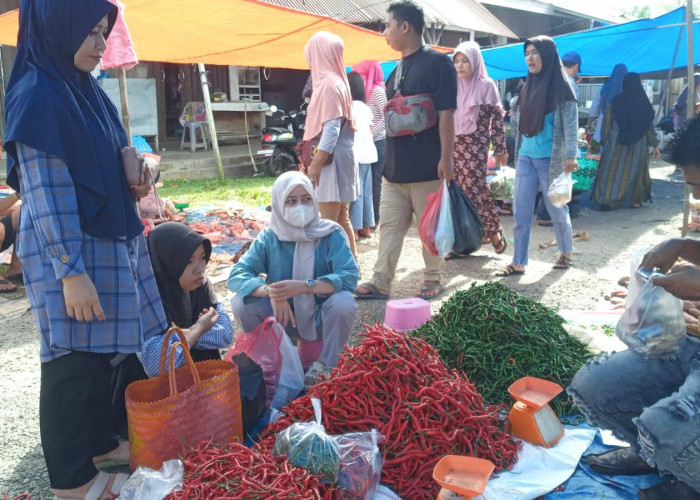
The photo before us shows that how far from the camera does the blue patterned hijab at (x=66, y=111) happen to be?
2.01 metres

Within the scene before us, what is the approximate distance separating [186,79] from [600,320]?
38.9ft

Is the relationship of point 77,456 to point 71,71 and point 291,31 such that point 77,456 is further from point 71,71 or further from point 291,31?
point 291,31

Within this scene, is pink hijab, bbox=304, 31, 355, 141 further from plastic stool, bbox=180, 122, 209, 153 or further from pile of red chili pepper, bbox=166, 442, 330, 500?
plastic stool, bbox=180, 122, 209, 153

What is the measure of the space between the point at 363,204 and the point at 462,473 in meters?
5.03

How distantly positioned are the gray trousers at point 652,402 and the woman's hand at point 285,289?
4.84 ft

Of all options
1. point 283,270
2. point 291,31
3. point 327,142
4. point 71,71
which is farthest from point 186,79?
point 71,71

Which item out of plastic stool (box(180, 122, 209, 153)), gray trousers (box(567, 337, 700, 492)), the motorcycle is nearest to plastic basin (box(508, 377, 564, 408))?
gray trousers (box(567, 337, 700, 492))

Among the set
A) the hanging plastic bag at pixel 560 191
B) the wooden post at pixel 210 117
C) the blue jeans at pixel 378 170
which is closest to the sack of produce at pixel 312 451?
the hanging plastic bag at pixel 560 191

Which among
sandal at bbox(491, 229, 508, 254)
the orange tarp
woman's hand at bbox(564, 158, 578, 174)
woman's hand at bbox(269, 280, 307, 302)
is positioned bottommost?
sandal at bbox(491, 229, 508, 254)

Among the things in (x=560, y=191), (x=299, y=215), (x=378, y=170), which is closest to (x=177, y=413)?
(x=299, y=215)

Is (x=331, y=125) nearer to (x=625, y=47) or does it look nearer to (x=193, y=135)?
(x=625, y=47)

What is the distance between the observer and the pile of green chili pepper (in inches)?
123

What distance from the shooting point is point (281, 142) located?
12328 millimetres

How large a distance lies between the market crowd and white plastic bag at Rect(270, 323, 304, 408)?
0.14 metres
